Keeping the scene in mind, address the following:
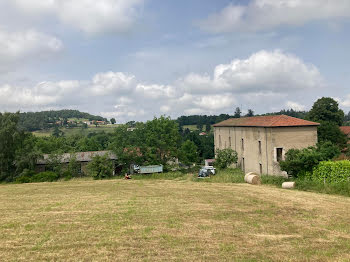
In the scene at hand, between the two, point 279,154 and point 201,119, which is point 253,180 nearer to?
point 279,154

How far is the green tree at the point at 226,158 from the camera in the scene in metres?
44.3

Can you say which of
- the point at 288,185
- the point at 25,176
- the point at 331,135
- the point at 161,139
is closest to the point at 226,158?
the point at 161,139

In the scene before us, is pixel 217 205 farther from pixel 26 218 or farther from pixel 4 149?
pixel 4 149

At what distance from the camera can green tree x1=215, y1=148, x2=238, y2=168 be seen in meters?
44.3

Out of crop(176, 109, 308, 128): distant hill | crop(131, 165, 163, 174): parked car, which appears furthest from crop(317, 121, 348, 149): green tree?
crop(176, 109, 308, 128): distant hill

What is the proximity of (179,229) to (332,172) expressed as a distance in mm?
17196

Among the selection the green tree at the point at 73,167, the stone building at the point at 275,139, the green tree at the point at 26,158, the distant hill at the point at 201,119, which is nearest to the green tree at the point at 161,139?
the green tree at the point at 73,167

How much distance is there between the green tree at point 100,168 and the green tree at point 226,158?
674 inches

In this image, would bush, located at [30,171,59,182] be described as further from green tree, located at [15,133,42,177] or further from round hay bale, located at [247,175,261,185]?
round hay bale, located at [247,175,261,185]

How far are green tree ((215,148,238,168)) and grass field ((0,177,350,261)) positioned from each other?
23594 millimetres

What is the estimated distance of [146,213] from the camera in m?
16.2

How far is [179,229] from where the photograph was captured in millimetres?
13070

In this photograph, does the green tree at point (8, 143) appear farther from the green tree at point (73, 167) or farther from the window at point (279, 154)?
the window at point (279, 154)

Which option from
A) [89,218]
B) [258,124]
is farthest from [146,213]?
[258,124]
